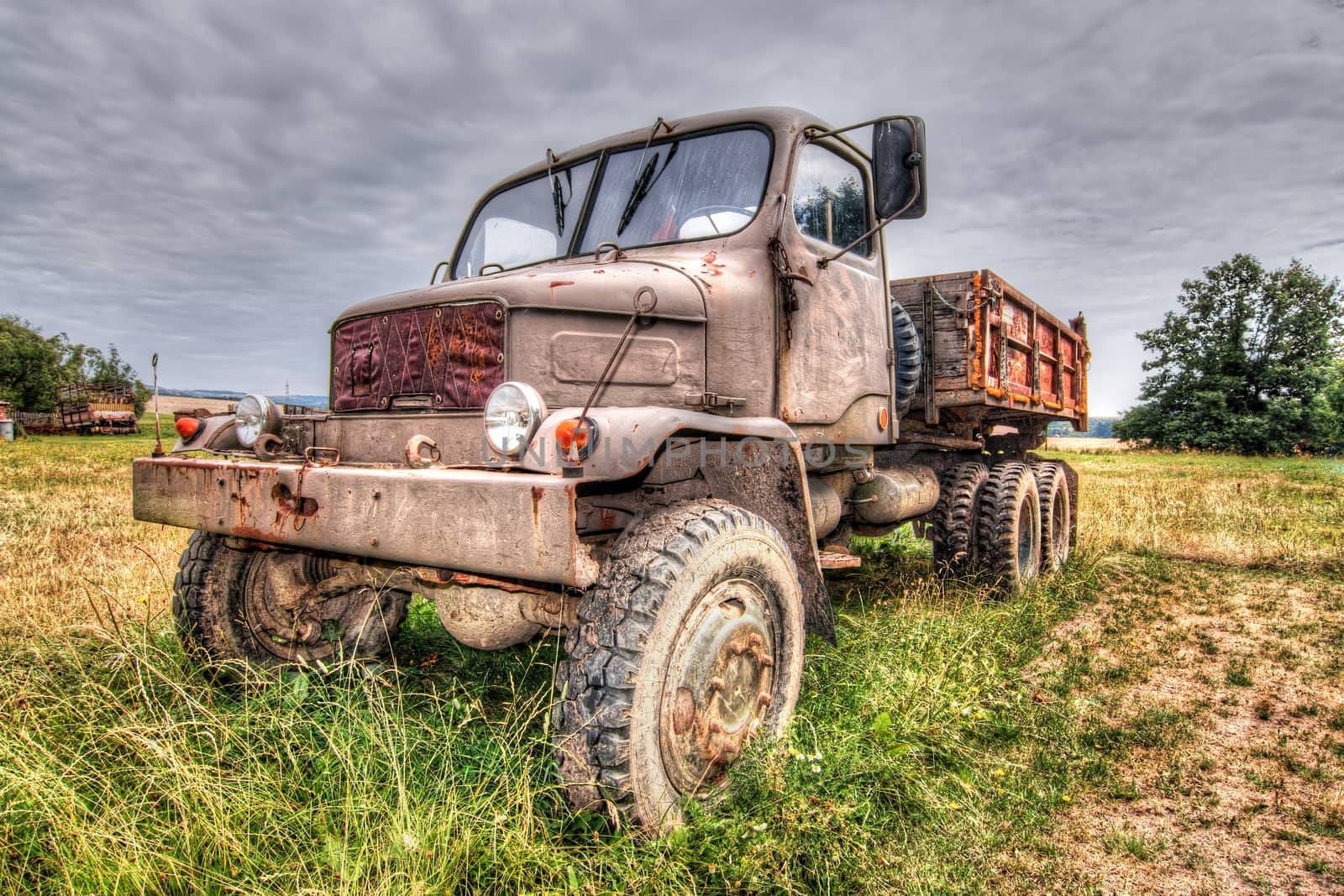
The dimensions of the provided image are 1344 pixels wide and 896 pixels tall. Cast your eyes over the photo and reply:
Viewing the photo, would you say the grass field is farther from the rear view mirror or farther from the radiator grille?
the rear view mirror

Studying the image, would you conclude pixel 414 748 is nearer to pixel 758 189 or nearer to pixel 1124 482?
pixel 758 189

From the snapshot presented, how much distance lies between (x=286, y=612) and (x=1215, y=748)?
404 centimetres

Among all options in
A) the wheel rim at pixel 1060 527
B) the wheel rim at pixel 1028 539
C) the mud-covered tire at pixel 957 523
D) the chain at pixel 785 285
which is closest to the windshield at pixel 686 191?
the chain at pixel 785 285

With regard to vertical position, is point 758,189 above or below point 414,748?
above

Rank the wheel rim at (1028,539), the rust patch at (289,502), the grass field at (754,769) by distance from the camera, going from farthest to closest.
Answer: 1. the wheel rim at (1028,539)
2. the rust patch at (289,502)
3. the grass field at (754,769)

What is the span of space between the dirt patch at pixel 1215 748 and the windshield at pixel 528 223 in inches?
128

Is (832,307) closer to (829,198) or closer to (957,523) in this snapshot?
(829,198)

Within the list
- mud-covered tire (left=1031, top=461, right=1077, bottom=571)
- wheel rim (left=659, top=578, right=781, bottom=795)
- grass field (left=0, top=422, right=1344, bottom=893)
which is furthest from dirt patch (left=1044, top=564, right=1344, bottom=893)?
wheel rim (left=659, top=578, right=781, bottom=795)

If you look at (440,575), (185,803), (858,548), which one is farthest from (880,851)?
(858,548)

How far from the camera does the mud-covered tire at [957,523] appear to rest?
566 cm

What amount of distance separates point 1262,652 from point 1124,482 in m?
11.6

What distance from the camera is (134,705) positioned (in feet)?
9.23

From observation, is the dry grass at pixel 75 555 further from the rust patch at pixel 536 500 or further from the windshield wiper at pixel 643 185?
the windshield wiper at pixel 643 185

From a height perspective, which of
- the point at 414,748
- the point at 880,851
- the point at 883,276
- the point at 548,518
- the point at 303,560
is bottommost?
the point at 880,851
